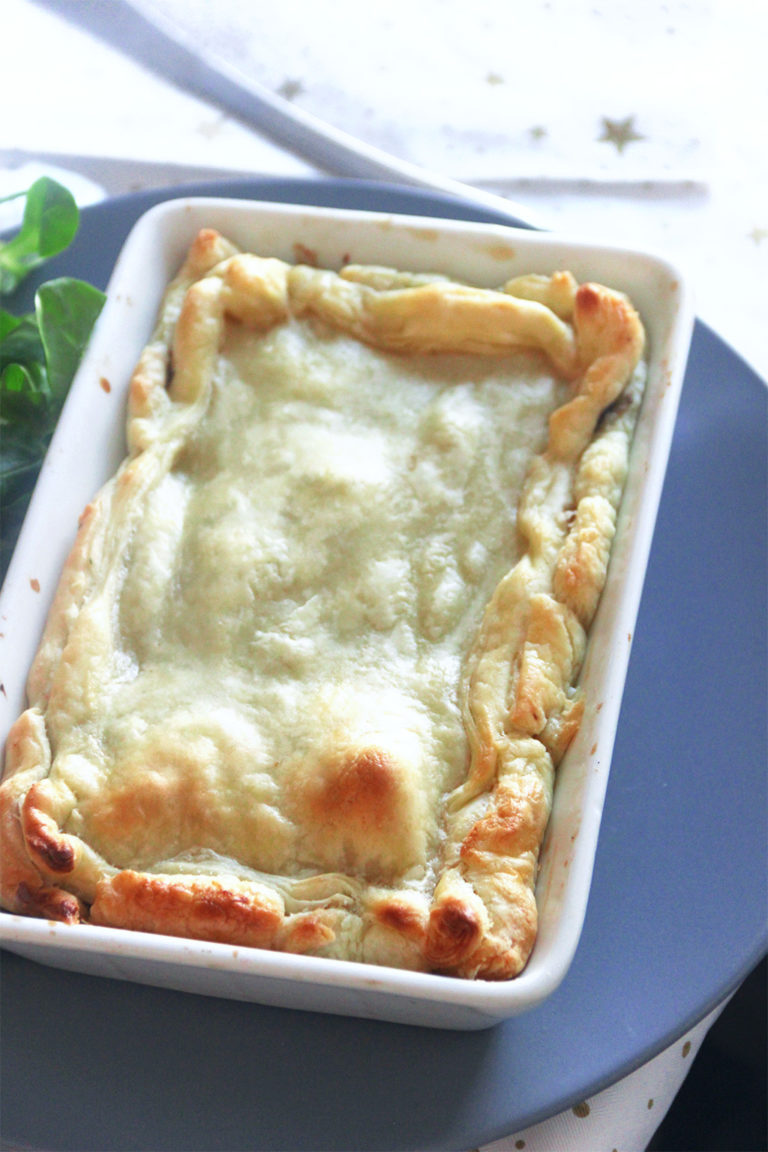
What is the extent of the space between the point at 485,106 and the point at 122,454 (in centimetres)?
168

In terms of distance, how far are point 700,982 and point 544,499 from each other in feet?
2.50

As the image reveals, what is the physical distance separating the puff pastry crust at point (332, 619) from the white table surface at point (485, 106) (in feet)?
3.29

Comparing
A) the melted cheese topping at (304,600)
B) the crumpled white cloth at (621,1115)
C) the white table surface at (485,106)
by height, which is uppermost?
the white table surface at (485,106)

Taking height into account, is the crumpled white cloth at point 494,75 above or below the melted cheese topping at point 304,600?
above

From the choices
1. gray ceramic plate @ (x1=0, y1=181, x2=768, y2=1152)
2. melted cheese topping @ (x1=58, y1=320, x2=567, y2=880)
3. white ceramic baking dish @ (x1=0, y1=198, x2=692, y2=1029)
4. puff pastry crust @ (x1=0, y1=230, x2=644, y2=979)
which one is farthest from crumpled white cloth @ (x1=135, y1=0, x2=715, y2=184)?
gray ceramic plate @ (x1=0, y1=181, x2=768, y2=1152)

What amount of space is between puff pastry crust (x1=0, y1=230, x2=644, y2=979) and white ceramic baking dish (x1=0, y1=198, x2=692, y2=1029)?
0.04 meters

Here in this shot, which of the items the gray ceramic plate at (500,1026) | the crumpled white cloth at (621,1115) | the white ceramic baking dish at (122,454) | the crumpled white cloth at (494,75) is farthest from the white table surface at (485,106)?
the crumpled white cloth at (621,1115)

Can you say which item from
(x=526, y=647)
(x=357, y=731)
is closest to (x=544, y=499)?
(x=526, y=647)

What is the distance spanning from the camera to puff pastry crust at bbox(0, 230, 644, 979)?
1653mm

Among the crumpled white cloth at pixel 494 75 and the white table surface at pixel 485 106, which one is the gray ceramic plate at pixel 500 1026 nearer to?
the white table surface at pixel 485 106

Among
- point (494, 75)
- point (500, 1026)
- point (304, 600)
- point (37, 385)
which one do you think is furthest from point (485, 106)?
point (500, 1026)

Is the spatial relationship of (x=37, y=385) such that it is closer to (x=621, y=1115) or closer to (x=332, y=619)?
(x=332, y=619)

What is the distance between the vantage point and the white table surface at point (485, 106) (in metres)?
3.06

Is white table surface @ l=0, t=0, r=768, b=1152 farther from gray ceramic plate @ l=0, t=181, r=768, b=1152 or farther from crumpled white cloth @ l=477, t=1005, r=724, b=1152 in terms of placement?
crumpled white cloth @ l=477, t=1005, r=724, b=1152
